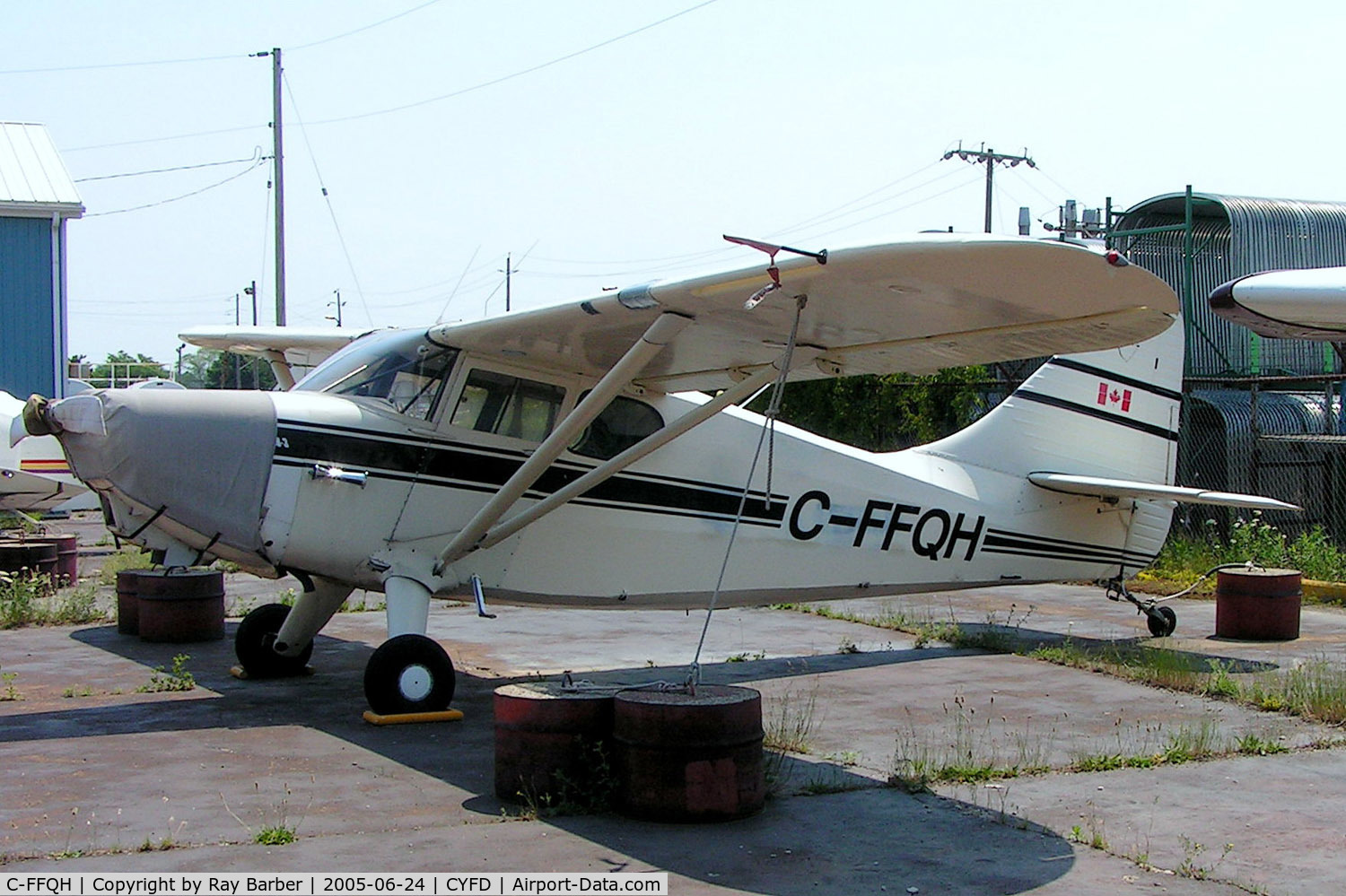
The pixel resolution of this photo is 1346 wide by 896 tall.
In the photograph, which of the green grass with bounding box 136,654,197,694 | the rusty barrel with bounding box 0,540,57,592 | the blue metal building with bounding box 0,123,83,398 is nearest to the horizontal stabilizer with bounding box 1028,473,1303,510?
the green grass with bounding box 136,654,197,694

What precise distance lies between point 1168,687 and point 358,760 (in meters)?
5.56

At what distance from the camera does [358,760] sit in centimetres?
703

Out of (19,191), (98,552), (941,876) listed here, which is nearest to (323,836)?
(941,876)

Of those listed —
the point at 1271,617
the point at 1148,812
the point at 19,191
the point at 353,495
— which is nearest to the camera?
the point at 1148,812

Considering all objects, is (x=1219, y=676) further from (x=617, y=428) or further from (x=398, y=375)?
(x=398, y=375)

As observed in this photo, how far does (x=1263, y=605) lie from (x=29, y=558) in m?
13.3

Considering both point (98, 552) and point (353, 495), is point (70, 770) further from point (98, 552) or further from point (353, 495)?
point (98, 552)

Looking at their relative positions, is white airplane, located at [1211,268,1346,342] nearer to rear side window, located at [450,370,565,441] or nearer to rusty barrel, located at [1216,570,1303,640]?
rear side window, located at [450,370,565,441]

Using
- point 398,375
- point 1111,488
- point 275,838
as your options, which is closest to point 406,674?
point 398,375

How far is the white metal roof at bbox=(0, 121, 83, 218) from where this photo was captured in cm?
3045

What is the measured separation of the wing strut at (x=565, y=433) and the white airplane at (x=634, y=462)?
16 millimetres

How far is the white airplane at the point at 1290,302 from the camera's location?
3.88 metres

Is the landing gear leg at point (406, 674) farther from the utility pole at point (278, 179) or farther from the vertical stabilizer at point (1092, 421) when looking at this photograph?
the utility pole at point (278, 179)

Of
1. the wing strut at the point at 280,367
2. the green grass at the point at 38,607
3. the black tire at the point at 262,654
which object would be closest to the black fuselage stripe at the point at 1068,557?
the black tire at the point at 262,654
